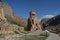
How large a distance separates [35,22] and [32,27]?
2.40m

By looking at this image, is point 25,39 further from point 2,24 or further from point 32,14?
point 32,14

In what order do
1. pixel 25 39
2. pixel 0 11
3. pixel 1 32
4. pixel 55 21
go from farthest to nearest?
pixel 55 21, pixel 0 11, pixel 1 32, pixel 25 39

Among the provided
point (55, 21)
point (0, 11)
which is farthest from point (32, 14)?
point (55, 21)

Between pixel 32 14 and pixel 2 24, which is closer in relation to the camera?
pixel 2 24

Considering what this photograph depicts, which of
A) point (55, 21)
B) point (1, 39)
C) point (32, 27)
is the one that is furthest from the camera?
point (55, 21)

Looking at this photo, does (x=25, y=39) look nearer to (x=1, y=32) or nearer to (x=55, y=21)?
(x=1, y=32)

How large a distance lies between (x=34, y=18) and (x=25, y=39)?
41.7 metres

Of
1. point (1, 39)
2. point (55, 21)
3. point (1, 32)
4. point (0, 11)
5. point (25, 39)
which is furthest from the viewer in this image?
point (55, 21)

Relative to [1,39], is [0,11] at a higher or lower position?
higher

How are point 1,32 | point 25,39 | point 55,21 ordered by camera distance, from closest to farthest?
point 25,39
point 1,32
point 55,21

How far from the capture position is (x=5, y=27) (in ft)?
120

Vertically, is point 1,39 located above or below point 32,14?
below

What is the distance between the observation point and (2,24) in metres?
36.2

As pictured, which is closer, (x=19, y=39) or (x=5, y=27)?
(x=19, y=39)
